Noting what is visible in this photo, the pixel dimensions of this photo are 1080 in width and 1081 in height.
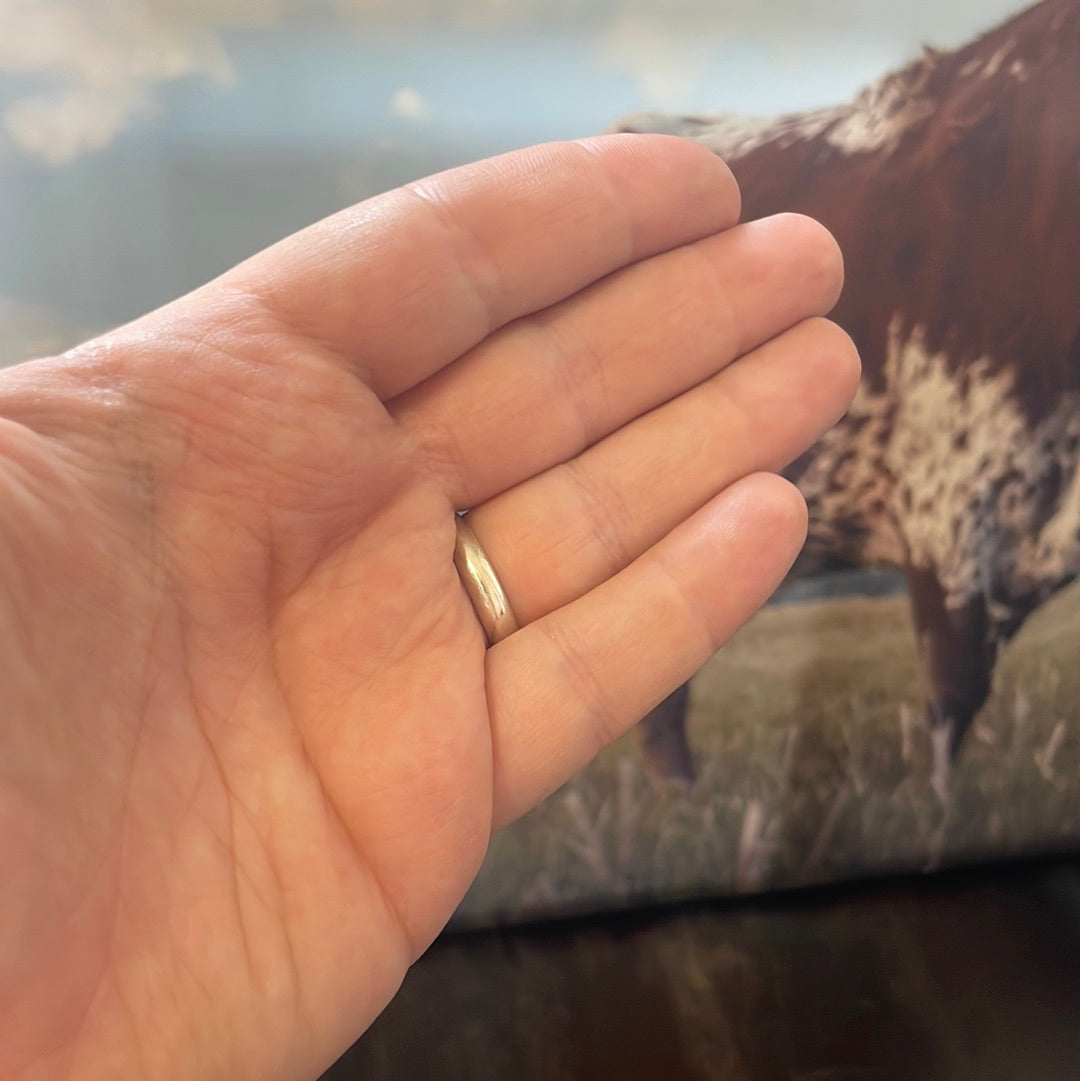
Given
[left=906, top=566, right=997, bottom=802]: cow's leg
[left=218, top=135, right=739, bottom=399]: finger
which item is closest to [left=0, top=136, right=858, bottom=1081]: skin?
[left=218, top=135, right=739, bottom=399]: finger

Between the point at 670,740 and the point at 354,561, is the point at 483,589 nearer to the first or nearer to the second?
the point at 354,561

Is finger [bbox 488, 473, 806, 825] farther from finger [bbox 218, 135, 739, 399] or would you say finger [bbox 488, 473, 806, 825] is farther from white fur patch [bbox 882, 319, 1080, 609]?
white fur patch [bbox 882, 319, 1080, 609]

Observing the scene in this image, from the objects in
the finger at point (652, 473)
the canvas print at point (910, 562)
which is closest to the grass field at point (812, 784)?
the canvas print at point (910, 562)

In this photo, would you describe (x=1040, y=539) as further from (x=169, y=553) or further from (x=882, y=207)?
(x=169, y=553)

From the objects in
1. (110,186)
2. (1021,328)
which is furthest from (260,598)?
(1021,328)

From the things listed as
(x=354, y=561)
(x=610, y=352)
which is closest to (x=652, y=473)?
(x=610, y=352)
